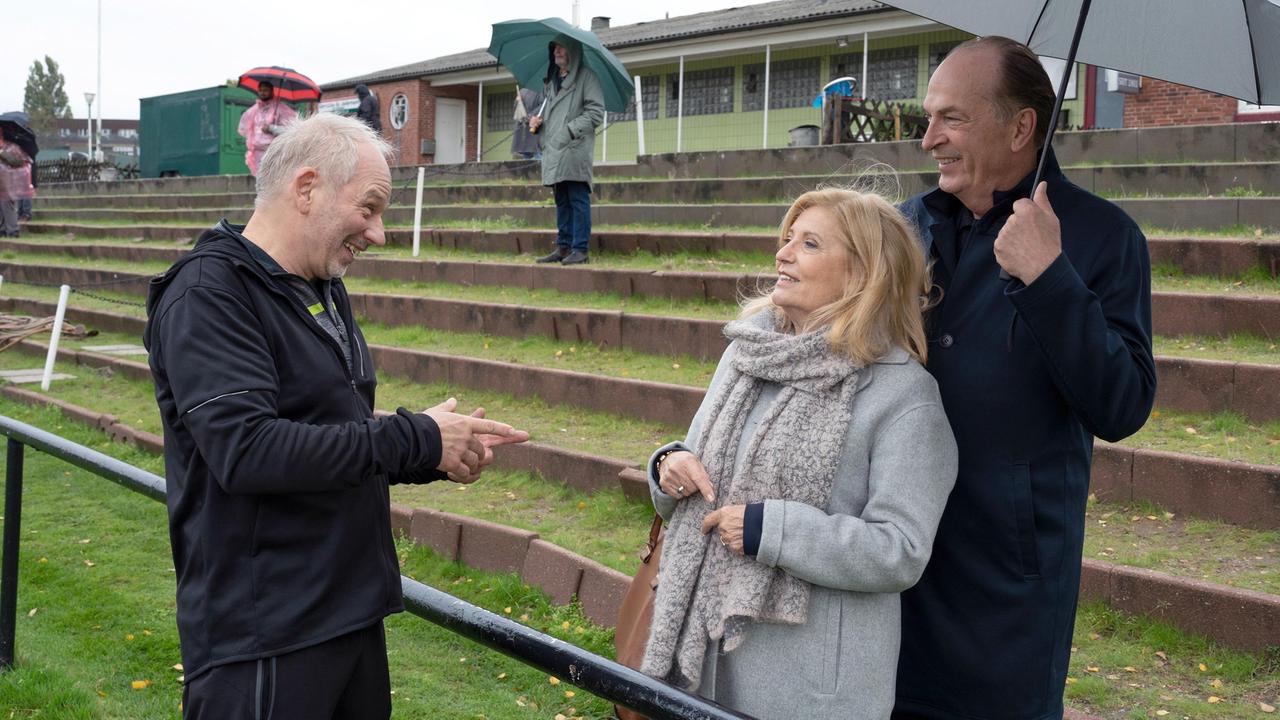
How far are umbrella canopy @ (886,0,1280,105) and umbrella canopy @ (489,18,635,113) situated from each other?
8296 millimetres

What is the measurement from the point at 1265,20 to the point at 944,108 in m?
0.80

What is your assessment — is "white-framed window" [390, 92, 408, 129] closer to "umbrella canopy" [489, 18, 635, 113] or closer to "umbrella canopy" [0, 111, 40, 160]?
"umbrella canopy" [0, 111, 40, 160]

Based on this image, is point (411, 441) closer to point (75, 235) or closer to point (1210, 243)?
point (1210, 243)

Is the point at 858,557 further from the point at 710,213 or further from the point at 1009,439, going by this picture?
the point at 710,213

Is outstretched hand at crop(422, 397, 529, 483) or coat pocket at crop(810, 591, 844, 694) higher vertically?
outstretched hand at crop(422, 397, 529, 483)

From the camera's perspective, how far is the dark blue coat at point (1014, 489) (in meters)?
2.25

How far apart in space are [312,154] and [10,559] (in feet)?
11.0

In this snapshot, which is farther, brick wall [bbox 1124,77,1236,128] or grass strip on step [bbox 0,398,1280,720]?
brick wall [bbox 1124,77,1236,128]

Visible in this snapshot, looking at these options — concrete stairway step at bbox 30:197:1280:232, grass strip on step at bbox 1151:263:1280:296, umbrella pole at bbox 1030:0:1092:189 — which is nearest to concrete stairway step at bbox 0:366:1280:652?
umbrella pole at bbox 1030:0:1092:189

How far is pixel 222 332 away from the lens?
2.01m

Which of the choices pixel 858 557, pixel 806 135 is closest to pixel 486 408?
pixel 858 557

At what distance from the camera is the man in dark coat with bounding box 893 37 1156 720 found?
2.24 metres

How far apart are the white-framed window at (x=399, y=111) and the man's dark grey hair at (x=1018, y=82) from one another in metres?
29.6

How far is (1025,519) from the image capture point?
88.1 inches
